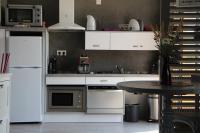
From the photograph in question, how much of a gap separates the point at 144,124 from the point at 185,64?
6.32ft

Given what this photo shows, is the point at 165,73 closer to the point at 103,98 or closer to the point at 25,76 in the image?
the point at 103,98

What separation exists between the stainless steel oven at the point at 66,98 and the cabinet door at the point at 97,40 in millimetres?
794

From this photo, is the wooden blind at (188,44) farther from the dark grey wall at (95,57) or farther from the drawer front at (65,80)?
the dark grey wall at (95,57)

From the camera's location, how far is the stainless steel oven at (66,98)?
19.9ft

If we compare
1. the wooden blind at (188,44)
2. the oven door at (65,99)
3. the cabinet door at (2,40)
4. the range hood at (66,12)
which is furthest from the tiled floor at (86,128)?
the range hood at (66,12)

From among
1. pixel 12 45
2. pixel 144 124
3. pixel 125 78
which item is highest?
pixel 12 45

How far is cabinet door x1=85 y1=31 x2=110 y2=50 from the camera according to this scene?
20.5ft

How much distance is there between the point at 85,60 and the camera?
6398 millimetres

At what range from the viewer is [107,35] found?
248 inches

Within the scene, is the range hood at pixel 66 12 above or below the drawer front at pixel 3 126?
above

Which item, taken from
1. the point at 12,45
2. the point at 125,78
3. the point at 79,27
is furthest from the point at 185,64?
the point at 12,45

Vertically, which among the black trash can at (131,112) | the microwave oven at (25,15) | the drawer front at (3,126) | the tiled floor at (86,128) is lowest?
the tiled floor at (86,128)

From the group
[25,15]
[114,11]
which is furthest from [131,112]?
[25,15]

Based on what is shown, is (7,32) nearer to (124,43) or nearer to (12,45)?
(12,45)
